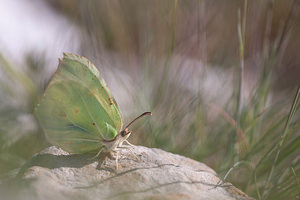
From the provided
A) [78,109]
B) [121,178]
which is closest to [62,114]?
[78,109]

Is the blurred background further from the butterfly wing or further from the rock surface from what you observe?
the butterfly wing

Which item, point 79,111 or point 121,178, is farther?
point 79,111

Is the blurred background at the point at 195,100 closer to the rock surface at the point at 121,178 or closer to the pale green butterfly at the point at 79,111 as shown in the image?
the rock surface at the point at 121,178

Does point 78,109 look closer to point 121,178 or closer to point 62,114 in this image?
point 62,114

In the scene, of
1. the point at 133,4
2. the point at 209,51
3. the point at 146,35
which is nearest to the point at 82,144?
the point at 146,35

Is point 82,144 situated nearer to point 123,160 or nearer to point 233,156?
point 123,160
